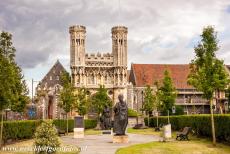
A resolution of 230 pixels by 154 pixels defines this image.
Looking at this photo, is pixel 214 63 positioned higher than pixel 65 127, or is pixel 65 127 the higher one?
pixel 214 63

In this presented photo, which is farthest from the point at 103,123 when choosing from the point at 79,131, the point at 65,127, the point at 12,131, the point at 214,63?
the point at 214,63

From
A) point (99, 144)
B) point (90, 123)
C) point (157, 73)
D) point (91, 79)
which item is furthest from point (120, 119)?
point (157, 73)

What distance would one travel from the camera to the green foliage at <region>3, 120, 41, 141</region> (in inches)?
1376

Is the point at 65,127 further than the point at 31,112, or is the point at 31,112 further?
the point at 31,112

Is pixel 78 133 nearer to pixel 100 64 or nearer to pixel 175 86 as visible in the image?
pixel 175 86

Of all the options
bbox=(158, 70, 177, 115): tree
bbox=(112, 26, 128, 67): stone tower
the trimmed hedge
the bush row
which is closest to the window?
bbox=(112, 26, 128, 67): stone tower

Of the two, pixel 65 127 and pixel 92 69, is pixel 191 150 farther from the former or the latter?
pixel 92 69

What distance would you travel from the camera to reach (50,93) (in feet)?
290

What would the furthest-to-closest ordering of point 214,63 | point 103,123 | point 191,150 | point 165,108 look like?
point 103,123
point 165,108
point 214,63
point 191,150

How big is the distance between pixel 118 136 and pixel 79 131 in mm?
9618

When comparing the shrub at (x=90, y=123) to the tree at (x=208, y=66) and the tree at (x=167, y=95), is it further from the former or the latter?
the tree at (x=208, y=66)

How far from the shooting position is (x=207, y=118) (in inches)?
1400

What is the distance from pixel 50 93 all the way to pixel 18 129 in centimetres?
5081

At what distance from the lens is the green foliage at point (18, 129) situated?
34941 mm
